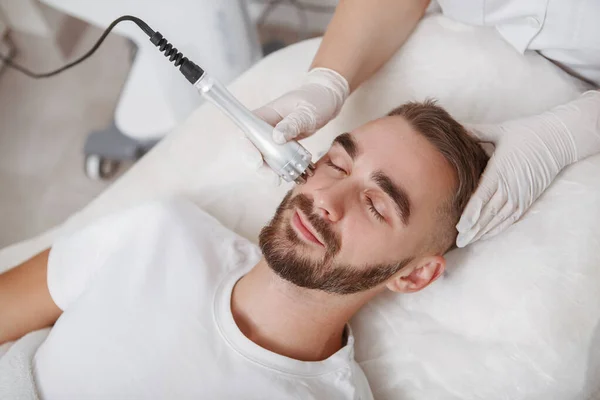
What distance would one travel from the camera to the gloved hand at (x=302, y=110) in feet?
2.99

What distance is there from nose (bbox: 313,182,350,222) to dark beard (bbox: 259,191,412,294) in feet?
0.04

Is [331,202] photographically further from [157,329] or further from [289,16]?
[289,16]

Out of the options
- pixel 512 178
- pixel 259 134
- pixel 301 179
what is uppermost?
pixel 259 134

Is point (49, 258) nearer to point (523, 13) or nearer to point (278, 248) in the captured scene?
point (278, 248)

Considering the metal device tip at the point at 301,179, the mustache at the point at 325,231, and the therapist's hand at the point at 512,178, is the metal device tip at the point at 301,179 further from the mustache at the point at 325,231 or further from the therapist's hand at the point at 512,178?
the therapist's hand at the point at 512,178

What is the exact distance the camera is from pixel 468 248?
1.06 meters

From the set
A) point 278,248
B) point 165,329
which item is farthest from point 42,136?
point 278,248

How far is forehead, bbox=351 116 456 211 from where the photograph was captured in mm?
947

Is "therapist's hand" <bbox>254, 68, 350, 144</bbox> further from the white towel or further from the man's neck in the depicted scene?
the white towel

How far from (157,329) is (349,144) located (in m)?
0.50

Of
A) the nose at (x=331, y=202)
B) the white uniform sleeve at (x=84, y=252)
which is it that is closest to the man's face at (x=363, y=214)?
the nose at (x=331, y=202)

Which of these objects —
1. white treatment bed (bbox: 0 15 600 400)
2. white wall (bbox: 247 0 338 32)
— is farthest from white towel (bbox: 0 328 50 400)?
white wall (bbox: 247 0 338 32)

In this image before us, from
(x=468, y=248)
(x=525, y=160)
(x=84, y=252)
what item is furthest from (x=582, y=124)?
(x=84, y=252)

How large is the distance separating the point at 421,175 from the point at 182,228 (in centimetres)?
49
